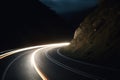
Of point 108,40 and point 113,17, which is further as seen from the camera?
point 113,17

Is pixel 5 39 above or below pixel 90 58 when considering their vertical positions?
above

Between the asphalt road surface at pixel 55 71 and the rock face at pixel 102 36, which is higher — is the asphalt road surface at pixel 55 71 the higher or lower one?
the lower one

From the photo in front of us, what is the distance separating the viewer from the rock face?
89.4 feet

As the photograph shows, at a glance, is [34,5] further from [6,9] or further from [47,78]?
[47,78]

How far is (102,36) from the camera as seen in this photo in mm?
33188

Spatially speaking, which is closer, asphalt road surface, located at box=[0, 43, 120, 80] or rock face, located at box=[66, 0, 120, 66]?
asphalt road surface, located at box=[0, 43, 120, 80]

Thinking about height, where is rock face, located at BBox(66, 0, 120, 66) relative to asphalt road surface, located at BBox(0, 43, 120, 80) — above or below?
above

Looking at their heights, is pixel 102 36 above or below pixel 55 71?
above

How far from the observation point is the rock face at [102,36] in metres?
27.2

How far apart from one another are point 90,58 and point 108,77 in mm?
13824

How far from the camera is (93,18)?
140ft

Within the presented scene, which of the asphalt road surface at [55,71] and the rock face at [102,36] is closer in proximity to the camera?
the asphalt road surface at [55,71]

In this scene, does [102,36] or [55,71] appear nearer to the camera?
[55,71]

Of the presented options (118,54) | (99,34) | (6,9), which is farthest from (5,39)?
(118,54)
